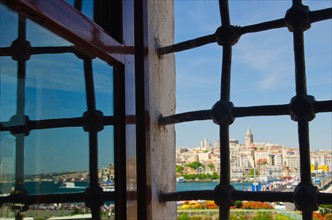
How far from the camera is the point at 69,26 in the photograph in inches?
25.6

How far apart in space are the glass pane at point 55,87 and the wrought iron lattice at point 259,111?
0.33 meters

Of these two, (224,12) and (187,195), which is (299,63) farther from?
(187,195)

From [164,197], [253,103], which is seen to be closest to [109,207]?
[164,197]

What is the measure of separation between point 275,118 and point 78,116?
1.40 ft

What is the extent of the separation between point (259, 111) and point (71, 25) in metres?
0.45

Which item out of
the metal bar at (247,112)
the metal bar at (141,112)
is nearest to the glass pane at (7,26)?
the metal bar at (141,112)

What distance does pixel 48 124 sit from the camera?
0.61 metres

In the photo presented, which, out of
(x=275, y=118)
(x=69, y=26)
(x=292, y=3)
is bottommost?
(x=275, y=118)

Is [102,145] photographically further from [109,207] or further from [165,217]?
[165,217]

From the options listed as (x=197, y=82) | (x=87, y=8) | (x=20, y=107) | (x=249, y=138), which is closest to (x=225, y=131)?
(x=249, y=138)

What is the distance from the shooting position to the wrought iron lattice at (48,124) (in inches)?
21.1

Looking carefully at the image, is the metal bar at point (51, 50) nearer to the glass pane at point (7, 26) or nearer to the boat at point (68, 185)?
the glass pane at point (7, 26)

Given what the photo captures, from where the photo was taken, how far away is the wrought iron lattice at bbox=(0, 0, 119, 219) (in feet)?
1.76

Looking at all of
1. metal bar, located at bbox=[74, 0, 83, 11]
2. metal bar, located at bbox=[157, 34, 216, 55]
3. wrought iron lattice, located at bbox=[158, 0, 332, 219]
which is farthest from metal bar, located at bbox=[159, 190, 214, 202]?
metal bar, located at bbox=[74, 0, 83, 11]
